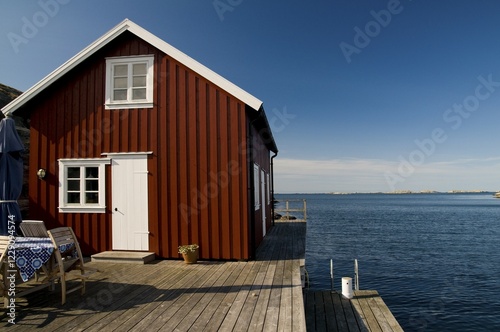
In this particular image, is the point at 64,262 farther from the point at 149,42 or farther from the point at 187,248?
the point at 149,42

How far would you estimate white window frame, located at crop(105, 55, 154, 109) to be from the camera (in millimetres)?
8250

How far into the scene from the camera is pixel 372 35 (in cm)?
956

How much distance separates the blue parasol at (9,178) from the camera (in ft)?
17.2

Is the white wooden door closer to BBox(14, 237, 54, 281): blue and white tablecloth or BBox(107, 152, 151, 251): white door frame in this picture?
BBox(107, 152, 151, 251): white door frame

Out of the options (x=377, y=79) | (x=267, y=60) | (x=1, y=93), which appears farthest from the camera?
(x=1, y=93)

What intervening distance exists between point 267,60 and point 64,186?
9.47m

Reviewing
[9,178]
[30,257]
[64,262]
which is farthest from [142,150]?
[30,257]

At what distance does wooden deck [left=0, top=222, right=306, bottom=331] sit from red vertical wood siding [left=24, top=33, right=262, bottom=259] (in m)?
1.02

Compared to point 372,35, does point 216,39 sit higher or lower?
higher

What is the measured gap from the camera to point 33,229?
6.00 metres

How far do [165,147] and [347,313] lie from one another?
19.4 ft

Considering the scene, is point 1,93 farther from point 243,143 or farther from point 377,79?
point 377,79

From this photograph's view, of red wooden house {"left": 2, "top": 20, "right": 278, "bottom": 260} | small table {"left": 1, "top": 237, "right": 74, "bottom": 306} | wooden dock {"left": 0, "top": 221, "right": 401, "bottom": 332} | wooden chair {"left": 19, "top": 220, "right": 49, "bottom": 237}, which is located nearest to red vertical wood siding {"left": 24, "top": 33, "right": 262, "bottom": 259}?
red wooden house {"left": 2, "top": 20, "right": 278, "bottom": 260}

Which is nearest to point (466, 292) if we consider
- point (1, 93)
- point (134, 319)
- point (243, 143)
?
point (243, 143)
